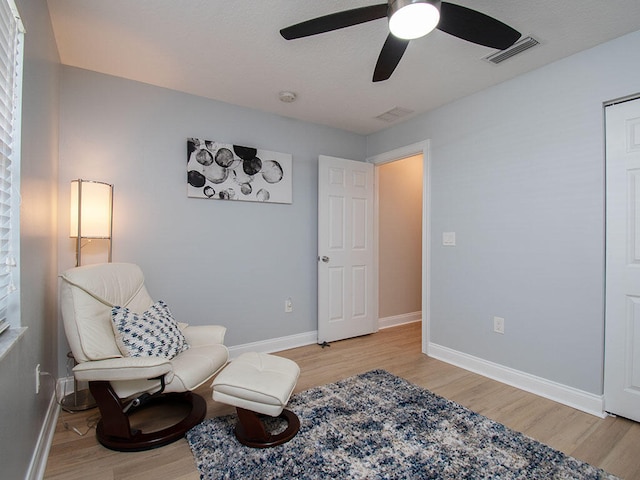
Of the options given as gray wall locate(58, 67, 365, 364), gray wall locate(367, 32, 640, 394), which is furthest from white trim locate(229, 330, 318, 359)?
gray wall locate(367, 32, 640, 394)

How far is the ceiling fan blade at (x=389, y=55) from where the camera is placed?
5.43 feet

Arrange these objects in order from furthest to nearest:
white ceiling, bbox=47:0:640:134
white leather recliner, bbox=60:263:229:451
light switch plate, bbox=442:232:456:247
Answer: light switch plate, bbox=442:232:456:247 < white ceiling, bbox=47:0:640:134 < white leather recliner, bbox=60:263:229:451

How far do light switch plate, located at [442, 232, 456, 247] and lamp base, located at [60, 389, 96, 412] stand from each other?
314 centimetres

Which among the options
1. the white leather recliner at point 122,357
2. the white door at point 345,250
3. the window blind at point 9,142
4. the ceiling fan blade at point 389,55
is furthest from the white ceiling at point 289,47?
the white leather recliner at point 122,357

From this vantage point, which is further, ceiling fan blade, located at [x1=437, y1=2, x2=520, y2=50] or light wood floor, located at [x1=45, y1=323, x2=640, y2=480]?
light wood floor, located at [x1=45, y1=323, x2=640, y2=480]

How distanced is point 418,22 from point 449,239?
6.92 feet

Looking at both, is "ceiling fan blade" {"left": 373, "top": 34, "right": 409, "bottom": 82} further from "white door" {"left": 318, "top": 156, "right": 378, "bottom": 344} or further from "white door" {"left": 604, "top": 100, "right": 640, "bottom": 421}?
"white door" {"left": 318, "top": 156, "right": 378, "bottom": 344}

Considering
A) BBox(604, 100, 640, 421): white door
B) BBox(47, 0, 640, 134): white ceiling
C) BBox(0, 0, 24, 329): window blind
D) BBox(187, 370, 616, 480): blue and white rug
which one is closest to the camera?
BBox(0, 0, 24, 329): window blind

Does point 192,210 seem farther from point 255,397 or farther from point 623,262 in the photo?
point 623,262

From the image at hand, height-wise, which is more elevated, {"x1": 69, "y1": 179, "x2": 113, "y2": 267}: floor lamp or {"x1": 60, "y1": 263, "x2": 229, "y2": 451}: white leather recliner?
{"x1": 69, "y1": 179, "x2": 113, "y2": 267}: floor lamp

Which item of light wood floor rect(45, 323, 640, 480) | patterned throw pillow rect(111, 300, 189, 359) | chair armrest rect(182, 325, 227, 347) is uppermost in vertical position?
patterned throw pillow rect(111, 300, 189, 359)

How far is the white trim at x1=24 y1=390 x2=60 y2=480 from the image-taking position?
4.90 feet

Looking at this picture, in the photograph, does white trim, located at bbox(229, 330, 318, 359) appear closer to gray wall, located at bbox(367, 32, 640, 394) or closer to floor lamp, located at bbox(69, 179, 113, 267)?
gray wall, located at bbox(367, 32, 640, 394)

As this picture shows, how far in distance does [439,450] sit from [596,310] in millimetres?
1443
